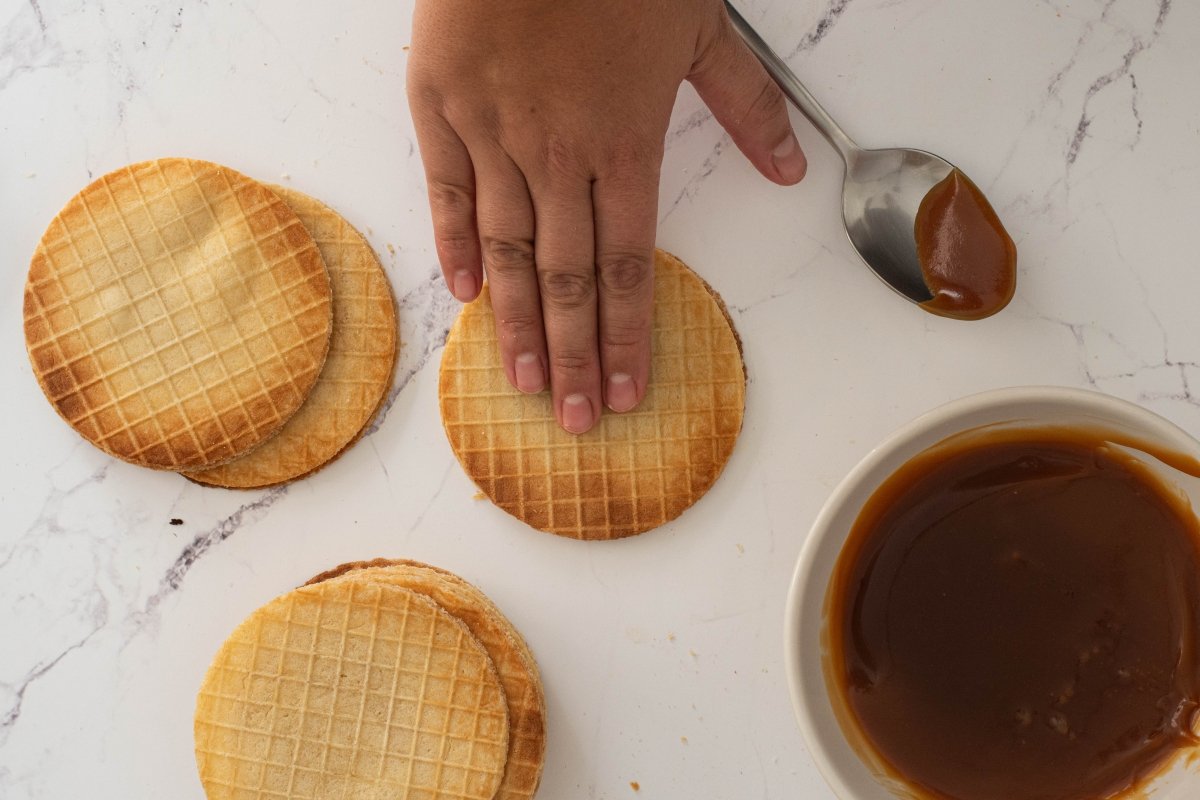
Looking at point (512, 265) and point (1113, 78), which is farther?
point (1113, 78)

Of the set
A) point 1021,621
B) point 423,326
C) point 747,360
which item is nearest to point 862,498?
point 1021,621

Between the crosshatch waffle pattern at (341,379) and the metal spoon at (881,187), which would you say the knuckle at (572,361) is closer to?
the crosshatch waffle pattern at (341,379)

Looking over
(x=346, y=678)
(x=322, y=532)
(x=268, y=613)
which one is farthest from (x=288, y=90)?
(x=346, y=678)

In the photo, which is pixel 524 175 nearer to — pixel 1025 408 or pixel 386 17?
pixel 386 17

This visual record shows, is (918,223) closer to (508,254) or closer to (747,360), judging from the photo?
(747,360)

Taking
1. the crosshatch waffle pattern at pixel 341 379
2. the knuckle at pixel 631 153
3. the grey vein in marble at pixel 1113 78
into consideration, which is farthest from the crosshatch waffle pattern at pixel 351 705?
the grey vein in marble at pixel 1113 78
